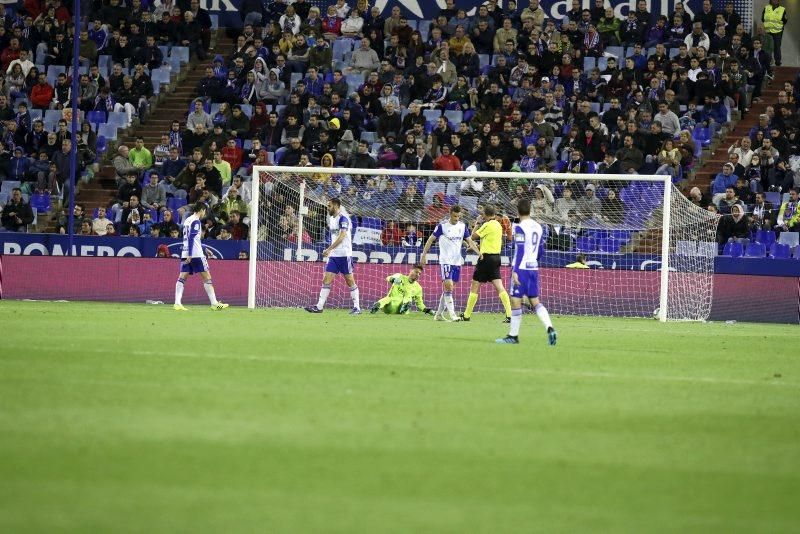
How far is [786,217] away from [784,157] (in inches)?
79.0

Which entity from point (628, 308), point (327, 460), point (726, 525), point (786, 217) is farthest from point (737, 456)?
point (786, 217)

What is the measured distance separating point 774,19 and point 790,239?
8.18 metres

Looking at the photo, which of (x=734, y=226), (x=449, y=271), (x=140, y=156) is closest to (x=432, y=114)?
(x=140, y=156)

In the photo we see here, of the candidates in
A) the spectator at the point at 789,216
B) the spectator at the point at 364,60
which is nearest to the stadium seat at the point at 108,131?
the spectator at the point at 364,60

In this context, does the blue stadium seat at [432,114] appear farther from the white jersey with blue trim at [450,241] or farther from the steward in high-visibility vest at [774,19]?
the steward in high-visibility vest at [774,19]

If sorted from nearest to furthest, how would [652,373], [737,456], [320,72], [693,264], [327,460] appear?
[327,460], [737,456], [652,373], [693,264], [320,72]

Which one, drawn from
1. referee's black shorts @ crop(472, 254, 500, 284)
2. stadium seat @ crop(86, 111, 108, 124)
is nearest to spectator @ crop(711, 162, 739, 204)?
referee's black shorts @ crop(472, 254, 500, 284)

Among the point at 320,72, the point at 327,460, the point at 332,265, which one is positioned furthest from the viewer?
the point at 320,72

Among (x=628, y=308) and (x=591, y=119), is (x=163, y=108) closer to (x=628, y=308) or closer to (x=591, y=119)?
(x=591, y=119)

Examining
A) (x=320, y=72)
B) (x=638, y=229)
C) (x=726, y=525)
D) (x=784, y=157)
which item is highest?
(x=320, y=72)

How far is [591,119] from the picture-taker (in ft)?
99.6

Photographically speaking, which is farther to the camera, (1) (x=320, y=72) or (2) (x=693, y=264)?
(1) (x=320, y=72)

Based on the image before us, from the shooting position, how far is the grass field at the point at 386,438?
6.57 meters

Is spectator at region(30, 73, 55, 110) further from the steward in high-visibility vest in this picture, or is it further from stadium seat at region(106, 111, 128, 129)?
the steward in high-visibility vest
